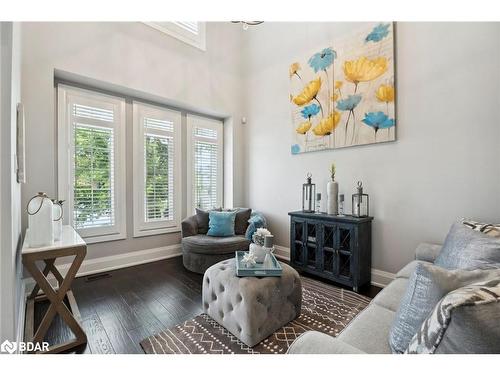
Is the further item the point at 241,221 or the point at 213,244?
the point at 241,221

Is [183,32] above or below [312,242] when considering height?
above

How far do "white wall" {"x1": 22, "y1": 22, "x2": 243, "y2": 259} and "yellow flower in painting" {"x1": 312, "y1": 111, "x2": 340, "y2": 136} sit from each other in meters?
1.72

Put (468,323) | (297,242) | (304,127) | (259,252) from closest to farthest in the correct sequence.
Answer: (468,323)
(259,252)
(297,242)
(304,127)

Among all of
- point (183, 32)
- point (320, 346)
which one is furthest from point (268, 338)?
point (183, 32)

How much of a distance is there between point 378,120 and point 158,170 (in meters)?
3.27

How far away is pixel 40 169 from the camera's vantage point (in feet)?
8.54

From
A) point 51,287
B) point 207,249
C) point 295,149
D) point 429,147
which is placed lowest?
point 207,249

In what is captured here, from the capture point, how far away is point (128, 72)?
327 centimetres

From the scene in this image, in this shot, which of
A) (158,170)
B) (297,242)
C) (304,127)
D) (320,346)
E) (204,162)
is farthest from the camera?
(204,162)

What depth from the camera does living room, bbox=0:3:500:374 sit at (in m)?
1.40

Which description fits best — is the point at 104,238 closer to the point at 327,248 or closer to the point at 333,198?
the point at 327,248

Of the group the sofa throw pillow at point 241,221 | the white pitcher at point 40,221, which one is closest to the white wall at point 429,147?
the sofa throw pillow at point 241,221

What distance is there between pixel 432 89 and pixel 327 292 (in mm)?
2493
